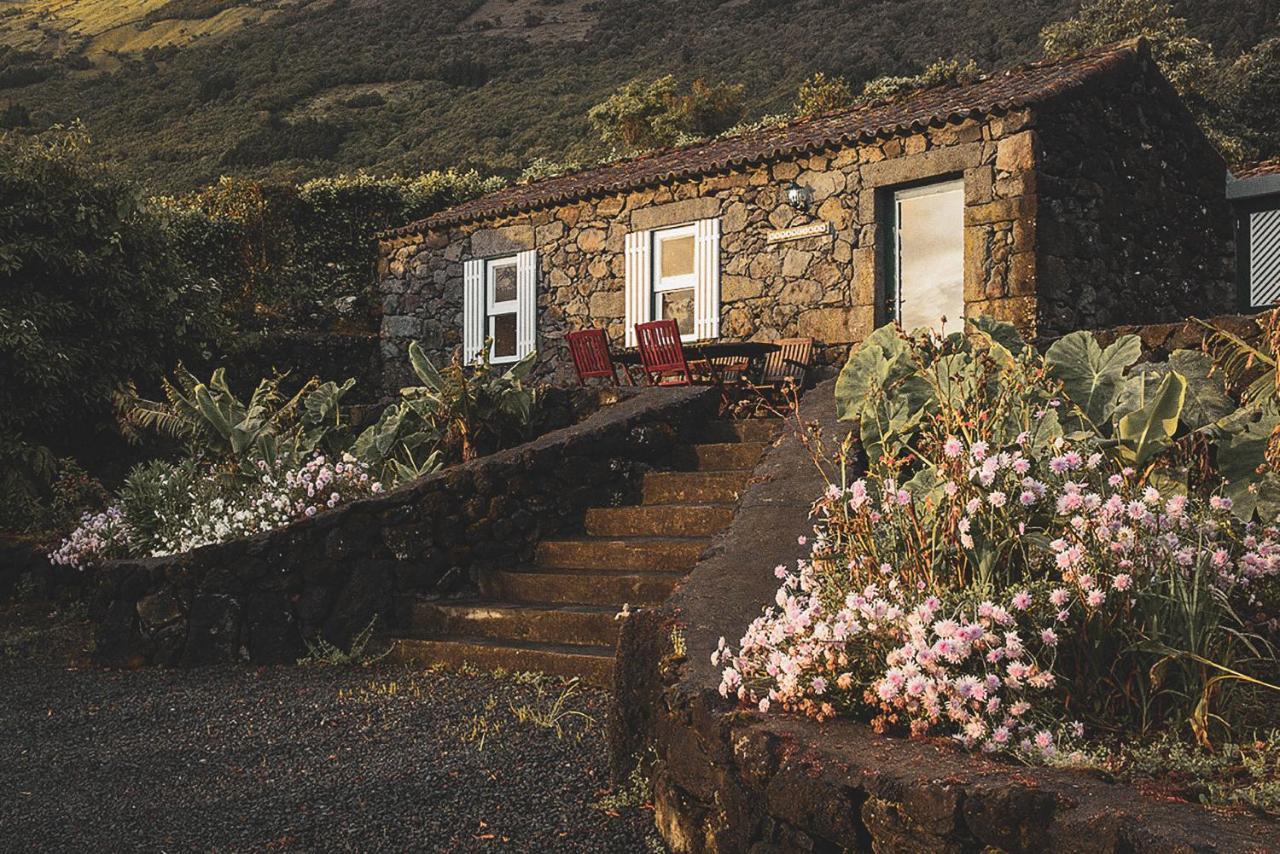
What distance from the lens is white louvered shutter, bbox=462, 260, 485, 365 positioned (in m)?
15.1

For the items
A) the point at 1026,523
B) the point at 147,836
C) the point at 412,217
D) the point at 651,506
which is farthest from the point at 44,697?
the point at 412,217

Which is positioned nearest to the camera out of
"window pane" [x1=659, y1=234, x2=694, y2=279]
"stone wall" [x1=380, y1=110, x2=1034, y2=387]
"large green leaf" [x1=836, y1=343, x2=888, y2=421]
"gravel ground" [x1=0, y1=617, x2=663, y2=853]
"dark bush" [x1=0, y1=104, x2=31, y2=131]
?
"gravel ground" [x1=0, y1=617, x2=663, y2=853]

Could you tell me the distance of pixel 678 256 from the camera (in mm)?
13078

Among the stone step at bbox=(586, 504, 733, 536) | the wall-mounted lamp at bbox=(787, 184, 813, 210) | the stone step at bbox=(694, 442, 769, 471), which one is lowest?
the stone step at bbox=(586, 504, 733, 536)

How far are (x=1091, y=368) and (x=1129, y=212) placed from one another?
23.6ft

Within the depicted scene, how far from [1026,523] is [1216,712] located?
2.66 ft

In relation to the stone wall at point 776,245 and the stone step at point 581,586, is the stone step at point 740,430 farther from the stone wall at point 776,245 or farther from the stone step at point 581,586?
the stone wall at point 776,245

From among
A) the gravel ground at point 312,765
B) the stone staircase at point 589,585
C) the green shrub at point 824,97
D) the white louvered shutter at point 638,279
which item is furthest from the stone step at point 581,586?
the green shrub at point 824,97

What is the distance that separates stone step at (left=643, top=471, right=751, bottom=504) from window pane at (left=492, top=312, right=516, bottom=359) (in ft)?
24.4

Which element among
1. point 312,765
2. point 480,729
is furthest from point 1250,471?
point 312,765

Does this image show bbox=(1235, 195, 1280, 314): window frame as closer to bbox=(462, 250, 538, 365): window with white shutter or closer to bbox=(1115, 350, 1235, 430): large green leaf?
bbox=(462, 250, 538, 365): window with white shutter

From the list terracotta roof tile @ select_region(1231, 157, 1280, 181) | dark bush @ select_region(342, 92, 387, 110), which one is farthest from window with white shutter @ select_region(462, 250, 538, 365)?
dark bush @ select_region(342, 92, 387, 110)

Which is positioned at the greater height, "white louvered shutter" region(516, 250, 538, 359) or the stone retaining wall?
"white louvered shutter" region(516, 250, 538, 359)

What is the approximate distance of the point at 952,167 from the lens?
35.7 feet
